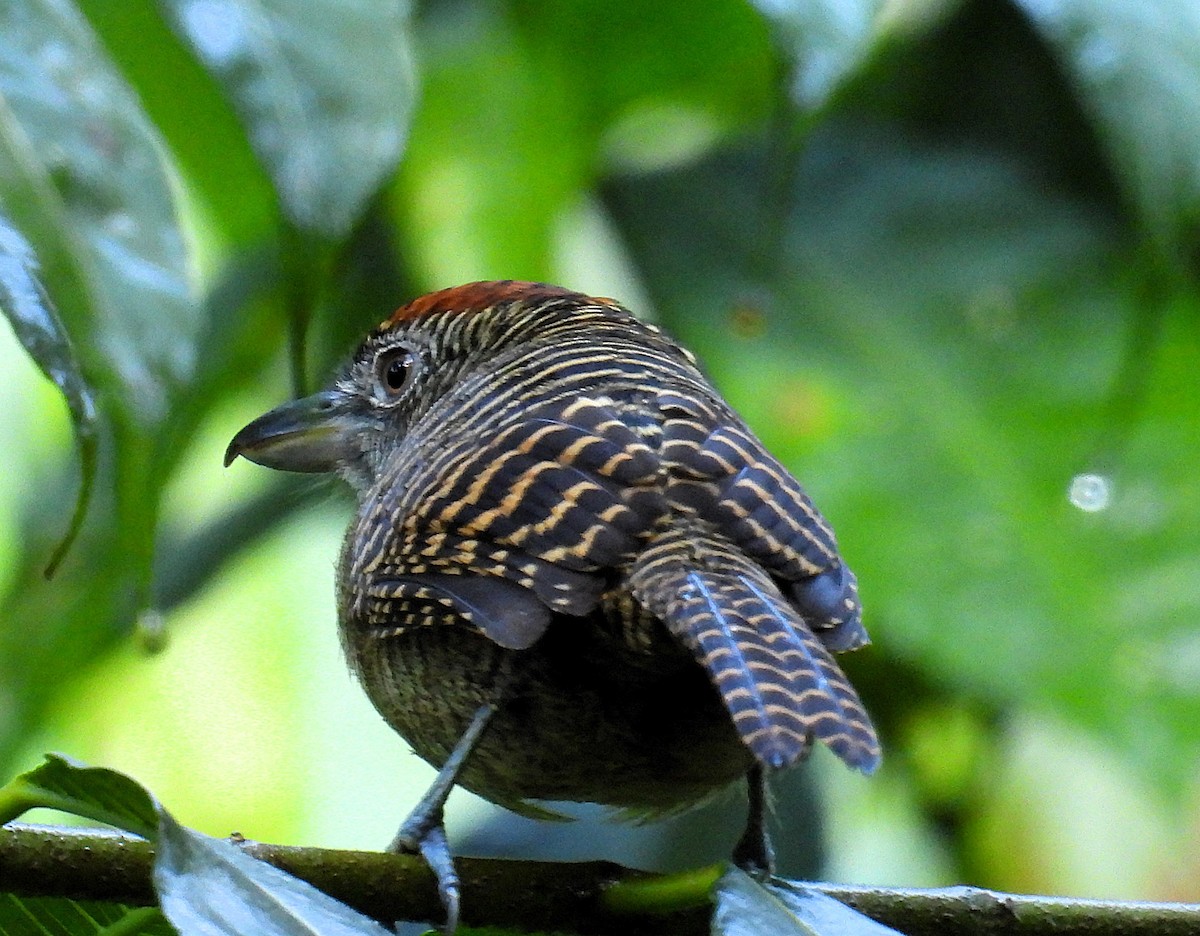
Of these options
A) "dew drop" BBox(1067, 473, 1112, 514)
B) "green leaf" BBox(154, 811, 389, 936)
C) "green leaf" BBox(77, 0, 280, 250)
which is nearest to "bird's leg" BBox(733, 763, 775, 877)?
"dew drop" BBox(1067, 473, 1112, 514)

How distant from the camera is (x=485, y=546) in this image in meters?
1.92

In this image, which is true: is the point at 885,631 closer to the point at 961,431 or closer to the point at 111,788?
the point at 961,431

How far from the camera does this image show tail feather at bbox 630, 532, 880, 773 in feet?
4.77

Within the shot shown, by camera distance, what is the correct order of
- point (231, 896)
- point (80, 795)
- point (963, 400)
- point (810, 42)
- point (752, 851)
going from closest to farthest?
point (231, 896)
point (80, 795)
point (810, 42)
point (752, 851)
point (963, 400)

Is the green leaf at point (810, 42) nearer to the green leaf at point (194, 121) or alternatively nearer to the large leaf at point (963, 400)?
the green leaf at point (194, 121)

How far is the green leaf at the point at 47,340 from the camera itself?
124cm

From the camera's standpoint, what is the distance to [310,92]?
1597 mm

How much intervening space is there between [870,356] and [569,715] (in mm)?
1802

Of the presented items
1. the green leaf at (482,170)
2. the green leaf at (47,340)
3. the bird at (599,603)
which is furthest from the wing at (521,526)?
the green leaf at (482,170)

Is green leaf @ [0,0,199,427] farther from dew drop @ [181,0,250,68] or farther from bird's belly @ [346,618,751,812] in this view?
bird's belly @ [346,618,751,812]

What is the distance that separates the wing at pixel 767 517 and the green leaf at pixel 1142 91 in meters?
0.59

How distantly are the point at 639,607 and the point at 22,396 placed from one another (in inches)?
126

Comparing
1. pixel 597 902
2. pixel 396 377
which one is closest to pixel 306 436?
pixel 396 377

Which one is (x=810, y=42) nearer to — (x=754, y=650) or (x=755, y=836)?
(x=754, y=650)
